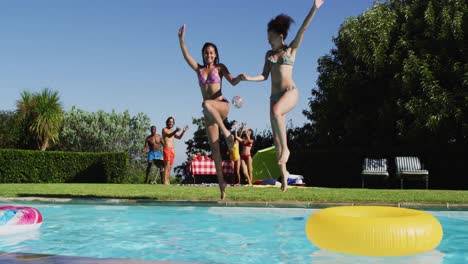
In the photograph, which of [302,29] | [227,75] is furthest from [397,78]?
[302,29]

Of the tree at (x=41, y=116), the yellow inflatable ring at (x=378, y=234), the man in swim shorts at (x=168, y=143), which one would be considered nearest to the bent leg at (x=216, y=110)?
the yellow inflatable ring at (x=378, y=234)

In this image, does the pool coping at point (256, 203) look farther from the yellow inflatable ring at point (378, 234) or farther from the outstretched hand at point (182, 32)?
the yellow inflatable ring at point (378, 234)

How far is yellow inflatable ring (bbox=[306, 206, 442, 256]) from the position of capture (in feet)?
16.4

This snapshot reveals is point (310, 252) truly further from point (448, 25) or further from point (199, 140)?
point (199, 140)

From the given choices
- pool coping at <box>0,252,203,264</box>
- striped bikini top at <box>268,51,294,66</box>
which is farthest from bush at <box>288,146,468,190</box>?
pool coping at <box>0,252,203,264</box>

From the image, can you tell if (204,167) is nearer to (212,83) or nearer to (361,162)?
(361,162)

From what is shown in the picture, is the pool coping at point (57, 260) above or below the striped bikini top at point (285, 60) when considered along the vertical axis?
below

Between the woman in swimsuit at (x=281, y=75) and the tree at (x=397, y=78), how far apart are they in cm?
1397

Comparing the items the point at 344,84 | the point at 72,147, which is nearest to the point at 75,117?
the point at 72,147

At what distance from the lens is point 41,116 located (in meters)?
28.9

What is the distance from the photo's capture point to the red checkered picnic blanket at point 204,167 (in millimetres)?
20797

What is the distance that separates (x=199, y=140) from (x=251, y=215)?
920 inches

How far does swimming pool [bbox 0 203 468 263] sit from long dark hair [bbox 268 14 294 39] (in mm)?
2638

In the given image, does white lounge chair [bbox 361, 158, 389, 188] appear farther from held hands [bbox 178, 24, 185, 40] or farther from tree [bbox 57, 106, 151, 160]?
tree [bbox 57, 106, 151, 160]
